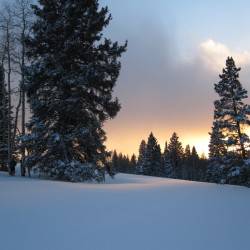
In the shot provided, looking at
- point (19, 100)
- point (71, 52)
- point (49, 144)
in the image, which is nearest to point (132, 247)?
point (49, 144)

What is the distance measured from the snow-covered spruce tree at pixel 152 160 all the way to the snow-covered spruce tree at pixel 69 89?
49.1m

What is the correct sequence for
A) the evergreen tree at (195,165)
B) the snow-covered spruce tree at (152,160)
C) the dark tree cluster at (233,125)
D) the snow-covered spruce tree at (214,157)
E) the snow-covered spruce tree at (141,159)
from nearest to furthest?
the dark tree cluster at (233,125), the snow-covered spruce tree at (214,157), the snow-covered spruce tree at (152,160), the snow-covered spruce tree at (141,159), the evergreen tree at (195,165)

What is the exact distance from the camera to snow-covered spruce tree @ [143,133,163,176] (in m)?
68.4

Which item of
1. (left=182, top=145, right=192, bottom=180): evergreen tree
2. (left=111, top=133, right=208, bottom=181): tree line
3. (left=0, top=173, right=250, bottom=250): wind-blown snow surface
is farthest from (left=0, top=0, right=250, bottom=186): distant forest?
(left=182, top=145, right=192, bottom=180): evergreen tree

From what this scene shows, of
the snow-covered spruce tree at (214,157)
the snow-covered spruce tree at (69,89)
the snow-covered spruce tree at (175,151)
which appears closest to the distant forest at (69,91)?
the snow-covered spruce tree at (69,89)

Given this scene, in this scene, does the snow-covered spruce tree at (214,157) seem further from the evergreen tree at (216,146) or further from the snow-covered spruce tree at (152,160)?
the snow-covered spruce tree at (152,160)

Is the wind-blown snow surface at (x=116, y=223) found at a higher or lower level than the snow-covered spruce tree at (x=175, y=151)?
lower

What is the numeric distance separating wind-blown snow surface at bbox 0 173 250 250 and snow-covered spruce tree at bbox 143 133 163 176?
191 ft

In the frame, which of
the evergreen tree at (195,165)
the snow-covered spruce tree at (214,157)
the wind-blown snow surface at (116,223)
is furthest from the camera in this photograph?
the evergreen tree at (195,165)

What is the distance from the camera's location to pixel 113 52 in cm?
2023

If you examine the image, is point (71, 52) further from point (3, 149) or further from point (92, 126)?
point (3, 149)

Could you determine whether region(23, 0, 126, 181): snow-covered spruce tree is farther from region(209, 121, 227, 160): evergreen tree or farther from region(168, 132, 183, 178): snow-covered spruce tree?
region(168, 132, 183, 178): snow-covered spruce tree

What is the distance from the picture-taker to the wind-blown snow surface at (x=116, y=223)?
6.01m

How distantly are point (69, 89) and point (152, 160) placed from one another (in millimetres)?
51599
